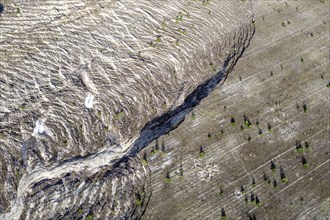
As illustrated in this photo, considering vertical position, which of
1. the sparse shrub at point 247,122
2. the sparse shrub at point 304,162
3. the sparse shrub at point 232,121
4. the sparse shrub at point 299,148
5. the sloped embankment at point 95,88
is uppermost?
the sloped embankment at point 95,88

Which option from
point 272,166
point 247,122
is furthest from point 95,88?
point 272,166

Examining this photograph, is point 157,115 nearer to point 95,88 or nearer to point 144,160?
point 144,160

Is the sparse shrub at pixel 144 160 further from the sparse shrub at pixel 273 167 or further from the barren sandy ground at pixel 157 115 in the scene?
the sparse shrub at pixel 273 167

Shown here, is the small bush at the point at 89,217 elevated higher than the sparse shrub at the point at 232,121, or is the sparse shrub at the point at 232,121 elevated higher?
the small bush at the point at 89,217

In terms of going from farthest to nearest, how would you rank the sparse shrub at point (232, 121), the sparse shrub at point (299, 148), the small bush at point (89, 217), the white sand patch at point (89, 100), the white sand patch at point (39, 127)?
1. the sparse shrub at point (232, 121)
2. the white sand patch at point (89, 100)
3. the sparse shrub at point (299, 148)
4. the white sand patch at point (39, 127)
5. the small bush at point (89, 217)

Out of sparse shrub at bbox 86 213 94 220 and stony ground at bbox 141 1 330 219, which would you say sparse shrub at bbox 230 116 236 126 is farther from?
sparse shrub at bbox 86 213 94 220

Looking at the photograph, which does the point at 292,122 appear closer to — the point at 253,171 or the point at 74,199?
the point at 253,171

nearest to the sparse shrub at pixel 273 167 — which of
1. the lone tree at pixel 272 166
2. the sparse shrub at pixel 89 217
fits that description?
the lone tree at pixel 272 166

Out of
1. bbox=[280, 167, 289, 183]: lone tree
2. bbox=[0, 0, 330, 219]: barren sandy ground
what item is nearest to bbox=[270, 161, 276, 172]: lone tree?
bbox=[0, 0, 330, 219]: barren sandy ground

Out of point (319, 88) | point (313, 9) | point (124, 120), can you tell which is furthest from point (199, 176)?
point (313, 9)
